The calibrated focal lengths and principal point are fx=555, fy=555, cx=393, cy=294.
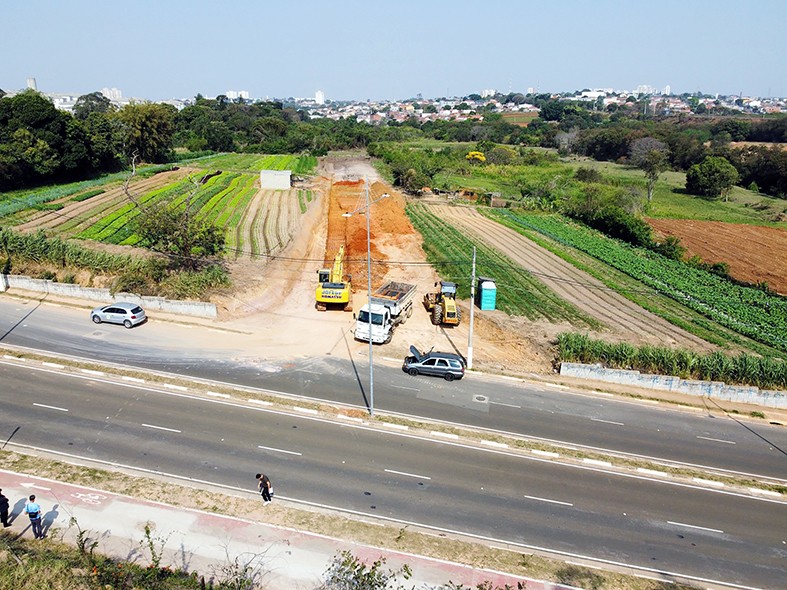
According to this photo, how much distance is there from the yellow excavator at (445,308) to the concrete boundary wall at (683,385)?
26.1ft

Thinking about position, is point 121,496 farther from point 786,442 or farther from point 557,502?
point 786,442

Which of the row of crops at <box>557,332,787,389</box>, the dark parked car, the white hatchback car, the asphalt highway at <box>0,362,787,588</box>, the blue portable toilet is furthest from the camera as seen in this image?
the blue portable toilet

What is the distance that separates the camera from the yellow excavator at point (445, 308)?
3631 centimetres

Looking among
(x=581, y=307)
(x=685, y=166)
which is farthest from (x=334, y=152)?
(x=581, y=307)

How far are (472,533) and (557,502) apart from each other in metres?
3.94

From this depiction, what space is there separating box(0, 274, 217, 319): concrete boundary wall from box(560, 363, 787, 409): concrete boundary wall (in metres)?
22.6

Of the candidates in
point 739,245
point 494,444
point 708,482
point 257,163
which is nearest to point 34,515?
point 494,444

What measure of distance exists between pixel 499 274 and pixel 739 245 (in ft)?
110

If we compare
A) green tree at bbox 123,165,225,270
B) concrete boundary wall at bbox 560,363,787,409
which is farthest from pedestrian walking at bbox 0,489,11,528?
concrete boundary wall at bbox 560,363,787,409

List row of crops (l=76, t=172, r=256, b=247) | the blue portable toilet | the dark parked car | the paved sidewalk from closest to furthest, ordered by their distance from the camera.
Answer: the paved sidewalk, the dark parked car, the blue portable toilet, row of crops (l=76, t=172, r=256, b=247)

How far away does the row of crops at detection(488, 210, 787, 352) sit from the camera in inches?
1581

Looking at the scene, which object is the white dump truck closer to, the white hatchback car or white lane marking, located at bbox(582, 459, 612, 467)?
the white hatchback car

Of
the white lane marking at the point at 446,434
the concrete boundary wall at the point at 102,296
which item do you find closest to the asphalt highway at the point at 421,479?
the white lane marking at the point at 446,434

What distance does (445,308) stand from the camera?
36500 millimetres
